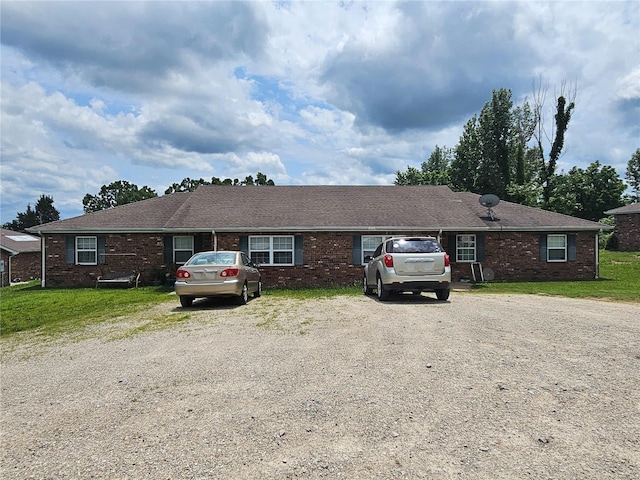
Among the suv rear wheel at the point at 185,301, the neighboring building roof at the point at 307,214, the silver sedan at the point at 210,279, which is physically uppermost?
the neighboring building roof at the point at 307,214

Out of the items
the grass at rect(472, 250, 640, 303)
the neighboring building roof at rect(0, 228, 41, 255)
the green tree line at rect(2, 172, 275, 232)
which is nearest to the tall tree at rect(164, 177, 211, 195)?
the green tree line at rect(2, 172, 275, 232)

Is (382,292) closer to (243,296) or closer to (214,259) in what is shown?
(243,296)

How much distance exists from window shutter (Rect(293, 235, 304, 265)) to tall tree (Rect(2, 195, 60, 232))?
74651 mm

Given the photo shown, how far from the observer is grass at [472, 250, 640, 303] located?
12939 mm

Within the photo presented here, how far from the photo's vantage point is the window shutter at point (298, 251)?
1750 cm

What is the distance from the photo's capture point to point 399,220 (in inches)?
722

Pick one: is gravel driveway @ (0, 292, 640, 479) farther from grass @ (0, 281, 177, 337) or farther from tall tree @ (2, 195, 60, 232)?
tall tree @ (2, 195, 60, 232)

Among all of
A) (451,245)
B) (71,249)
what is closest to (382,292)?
(451,245)

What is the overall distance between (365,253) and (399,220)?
2.18 m

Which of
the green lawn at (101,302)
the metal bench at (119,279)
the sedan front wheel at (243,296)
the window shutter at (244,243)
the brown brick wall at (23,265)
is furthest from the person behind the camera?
the brown brick wall at (23,265)

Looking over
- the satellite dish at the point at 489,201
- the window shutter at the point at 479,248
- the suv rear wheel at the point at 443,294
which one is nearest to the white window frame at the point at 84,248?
the suv rear wheel at the point at 443,294

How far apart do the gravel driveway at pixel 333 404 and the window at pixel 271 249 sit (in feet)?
32.5

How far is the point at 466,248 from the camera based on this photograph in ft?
61.6

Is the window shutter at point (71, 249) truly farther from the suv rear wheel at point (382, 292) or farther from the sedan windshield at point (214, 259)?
the suv rear wheel at point (382, 292)
